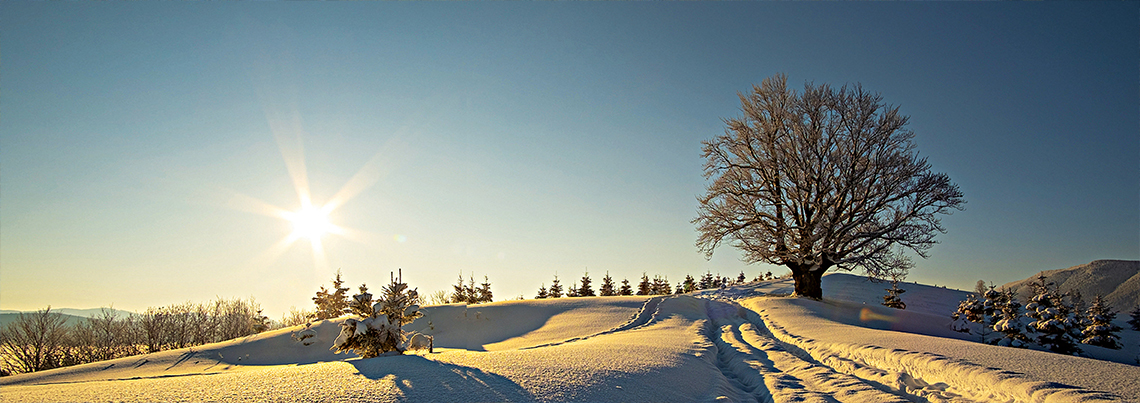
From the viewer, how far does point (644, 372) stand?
5641 mm

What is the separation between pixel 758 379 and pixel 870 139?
49.7 feet

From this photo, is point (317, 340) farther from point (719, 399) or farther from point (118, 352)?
point (719, 399)

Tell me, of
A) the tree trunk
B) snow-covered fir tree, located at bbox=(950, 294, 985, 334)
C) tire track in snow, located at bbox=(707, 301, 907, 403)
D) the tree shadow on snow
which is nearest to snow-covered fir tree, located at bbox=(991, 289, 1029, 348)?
snow-covered fir tree, located at bbox=(950, 294, 985, 334)

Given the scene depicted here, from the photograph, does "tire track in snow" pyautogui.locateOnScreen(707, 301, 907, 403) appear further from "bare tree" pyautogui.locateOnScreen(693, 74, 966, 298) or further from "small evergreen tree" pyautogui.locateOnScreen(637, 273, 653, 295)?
"small evergreen tree" pyautogui.locateOnScreen(637, 273, 653, 295)

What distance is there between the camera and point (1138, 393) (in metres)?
4.33

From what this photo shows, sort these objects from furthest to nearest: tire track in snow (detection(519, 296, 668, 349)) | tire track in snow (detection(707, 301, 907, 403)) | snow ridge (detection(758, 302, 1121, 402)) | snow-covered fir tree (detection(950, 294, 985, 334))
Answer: snow-covered fir tree (detection(950, 294, 985, 334))
tire track in snow (detection(519, 296, 668, 349))
tire track in snow (detection(707, 301, 907, 403))
snow ridge (detection(758, 302, 1121, 402))

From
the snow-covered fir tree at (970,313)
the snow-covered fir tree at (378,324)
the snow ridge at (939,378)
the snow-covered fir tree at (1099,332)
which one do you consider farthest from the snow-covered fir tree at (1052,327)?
the snow-covered fir tree at (378,324)

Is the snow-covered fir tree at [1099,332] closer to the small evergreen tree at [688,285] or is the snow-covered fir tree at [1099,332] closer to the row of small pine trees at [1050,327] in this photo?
the row of small pine trees at [1050,327]

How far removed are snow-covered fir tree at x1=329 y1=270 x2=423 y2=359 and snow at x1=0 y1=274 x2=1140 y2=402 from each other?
50cm

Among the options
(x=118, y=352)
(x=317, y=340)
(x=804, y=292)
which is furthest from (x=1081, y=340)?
(x=118, y=352)

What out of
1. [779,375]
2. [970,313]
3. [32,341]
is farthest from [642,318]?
[32,341]

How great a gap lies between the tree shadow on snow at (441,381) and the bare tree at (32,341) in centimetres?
1113

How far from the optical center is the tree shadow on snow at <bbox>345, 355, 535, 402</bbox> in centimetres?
423

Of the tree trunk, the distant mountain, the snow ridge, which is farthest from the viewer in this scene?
the tree trunk
